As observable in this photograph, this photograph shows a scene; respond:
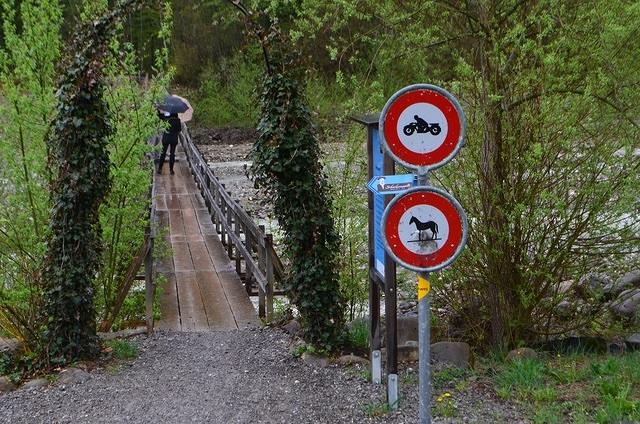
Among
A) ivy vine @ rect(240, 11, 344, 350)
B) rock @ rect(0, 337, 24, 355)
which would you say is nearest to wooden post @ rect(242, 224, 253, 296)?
ivy vine @ rect(240, 11, 344, 350)

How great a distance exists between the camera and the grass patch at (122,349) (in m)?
7.66

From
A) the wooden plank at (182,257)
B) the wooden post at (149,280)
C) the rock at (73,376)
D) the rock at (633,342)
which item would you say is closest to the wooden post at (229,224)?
the wooden plank at (182,257)

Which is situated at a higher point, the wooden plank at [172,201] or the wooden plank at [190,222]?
the wooden plank at [172,201]

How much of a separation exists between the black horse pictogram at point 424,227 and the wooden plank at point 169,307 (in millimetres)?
4781

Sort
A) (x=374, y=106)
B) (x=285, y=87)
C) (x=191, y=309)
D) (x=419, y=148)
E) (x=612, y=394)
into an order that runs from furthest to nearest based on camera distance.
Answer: (x=191, y=309) < (x=374, y=106) < (x=285, y=87) < (x=612, y=394) < (x=419, y=148)

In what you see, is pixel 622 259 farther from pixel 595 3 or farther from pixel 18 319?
pixel 18 319

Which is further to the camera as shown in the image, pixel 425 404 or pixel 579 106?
pixel 579 106

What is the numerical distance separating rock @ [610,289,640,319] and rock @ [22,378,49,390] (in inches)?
214

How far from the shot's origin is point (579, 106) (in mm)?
7188

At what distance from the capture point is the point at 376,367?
257 inches

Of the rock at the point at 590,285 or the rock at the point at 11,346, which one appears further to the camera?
the rock at the point at 590,285

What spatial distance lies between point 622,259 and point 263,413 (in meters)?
3.87

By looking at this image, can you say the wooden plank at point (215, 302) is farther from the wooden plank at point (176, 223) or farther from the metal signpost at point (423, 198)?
the metal signpost at point (423, 198)

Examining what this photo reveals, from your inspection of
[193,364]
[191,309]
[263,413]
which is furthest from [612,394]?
[191,309]
